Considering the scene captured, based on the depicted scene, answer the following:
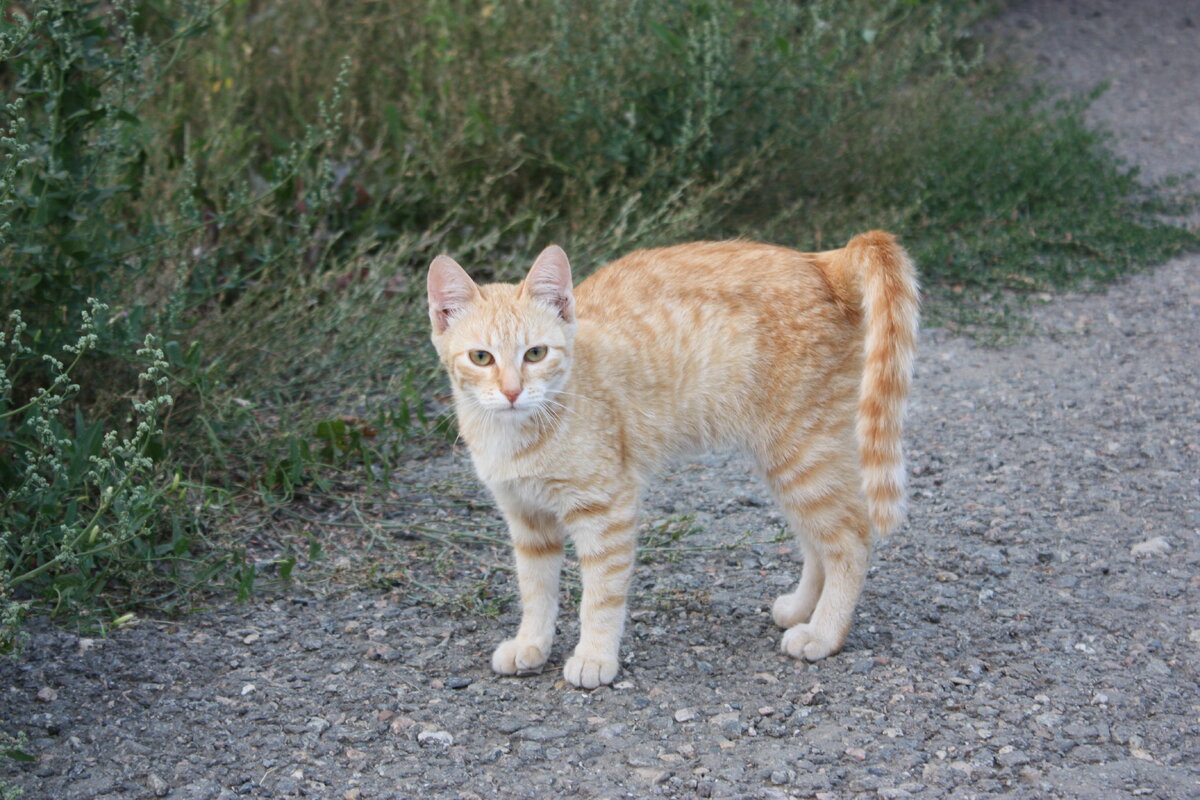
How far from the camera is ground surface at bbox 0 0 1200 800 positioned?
2.91 m

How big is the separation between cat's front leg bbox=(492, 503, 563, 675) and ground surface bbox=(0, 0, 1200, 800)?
0.36ft

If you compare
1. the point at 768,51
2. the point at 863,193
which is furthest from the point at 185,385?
the point at 863,193

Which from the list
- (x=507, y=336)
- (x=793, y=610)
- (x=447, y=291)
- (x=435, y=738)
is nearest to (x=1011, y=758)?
(x=793, y=610)

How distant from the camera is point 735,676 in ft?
11.3

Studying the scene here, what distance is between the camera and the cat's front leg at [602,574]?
3.39m

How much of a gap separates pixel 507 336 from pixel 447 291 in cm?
26

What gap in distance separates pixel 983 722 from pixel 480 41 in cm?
460

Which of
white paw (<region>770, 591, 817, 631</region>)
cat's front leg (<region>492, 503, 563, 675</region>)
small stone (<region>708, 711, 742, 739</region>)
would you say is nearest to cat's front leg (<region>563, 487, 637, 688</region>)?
cat's front leg (<region>492, 503, 563, 675</region>)

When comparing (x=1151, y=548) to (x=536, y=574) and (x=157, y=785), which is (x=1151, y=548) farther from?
(x=157, y=785)

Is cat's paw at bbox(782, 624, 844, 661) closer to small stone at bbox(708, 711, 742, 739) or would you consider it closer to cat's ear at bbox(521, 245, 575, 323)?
small stone at bbox(708, 711, 742, 739)

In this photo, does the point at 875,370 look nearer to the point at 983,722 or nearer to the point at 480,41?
the point at 983,722

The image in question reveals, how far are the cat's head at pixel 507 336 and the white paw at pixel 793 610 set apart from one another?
3.32 ft

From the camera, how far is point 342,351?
493cm

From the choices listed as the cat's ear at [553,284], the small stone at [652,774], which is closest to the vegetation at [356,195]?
the cat's ear at [553,284]
